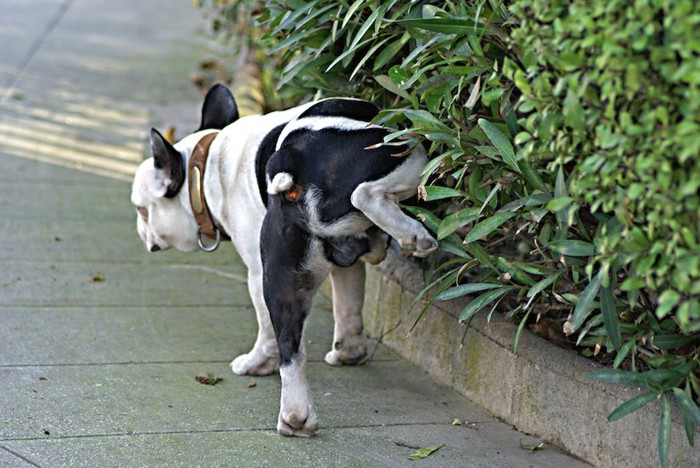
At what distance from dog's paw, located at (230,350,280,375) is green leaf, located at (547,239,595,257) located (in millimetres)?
1869

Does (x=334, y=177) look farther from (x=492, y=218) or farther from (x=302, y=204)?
(x=492, y=218)

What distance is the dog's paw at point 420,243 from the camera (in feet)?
12.7

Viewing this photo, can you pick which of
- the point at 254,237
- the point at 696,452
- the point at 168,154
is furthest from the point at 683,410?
the point at 168,154

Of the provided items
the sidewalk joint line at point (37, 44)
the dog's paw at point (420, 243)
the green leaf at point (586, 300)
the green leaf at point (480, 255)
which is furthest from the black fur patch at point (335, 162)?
the sidewalk joint line at point (37, 44)

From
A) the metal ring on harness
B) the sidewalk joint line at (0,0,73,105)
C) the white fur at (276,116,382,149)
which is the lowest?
the sidewalk joint line at (0,0,73,105)

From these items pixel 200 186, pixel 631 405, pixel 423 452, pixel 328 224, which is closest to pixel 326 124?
pixel 328 224

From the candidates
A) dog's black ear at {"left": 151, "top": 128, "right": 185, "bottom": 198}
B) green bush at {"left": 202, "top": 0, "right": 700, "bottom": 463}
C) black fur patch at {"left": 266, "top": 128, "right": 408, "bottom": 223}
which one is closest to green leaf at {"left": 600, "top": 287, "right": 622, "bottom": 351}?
green bush at {"left": 202, "top": 0, "right": 700, "bottom": 463}

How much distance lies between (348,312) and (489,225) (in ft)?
4.80

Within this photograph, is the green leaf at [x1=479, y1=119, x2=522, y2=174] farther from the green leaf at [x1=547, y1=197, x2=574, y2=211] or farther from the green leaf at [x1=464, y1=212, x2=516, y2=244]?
the green leaf at [x1=547, y1=197, x2=574, y2=211]

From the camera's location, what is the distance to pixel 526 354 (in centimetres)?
417

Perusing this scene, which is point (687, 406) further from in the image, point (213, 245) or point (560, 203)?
point (213, 245)

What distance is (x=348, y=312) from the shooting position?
4.89 meters

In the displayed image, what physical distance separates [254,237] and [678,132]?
8.07 ft

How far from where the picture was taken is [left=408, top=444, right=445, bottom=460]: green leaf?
12.8 ft
